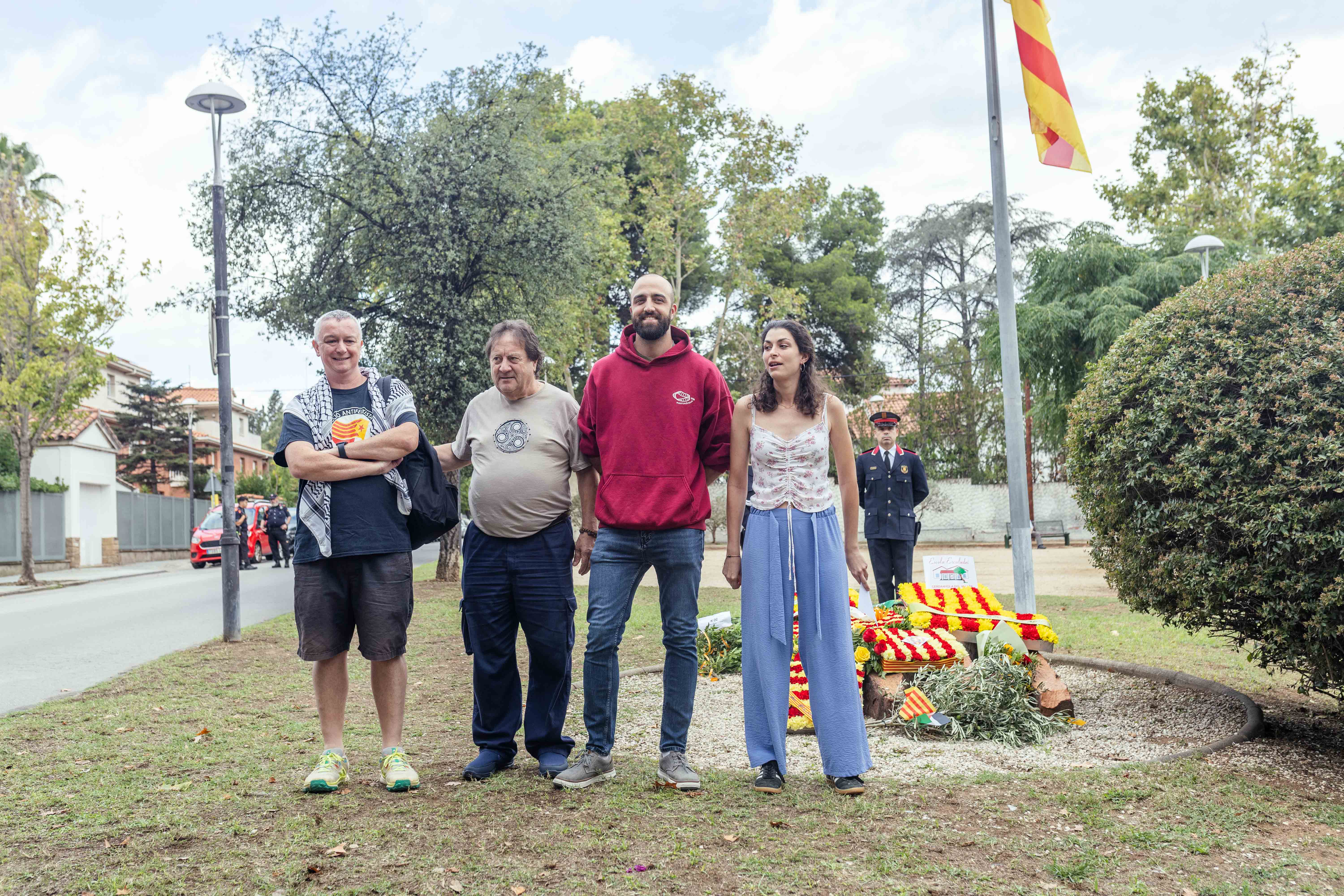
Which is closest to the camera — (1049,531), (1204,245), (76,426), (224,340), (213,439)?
(224,340)

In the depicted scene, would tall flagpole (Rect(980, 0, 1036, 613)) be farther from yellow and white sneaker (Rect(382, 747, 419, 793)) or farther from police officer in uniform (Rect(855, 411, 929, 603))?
yellow and white sneaker (Rect(382, 747, 419, 793))

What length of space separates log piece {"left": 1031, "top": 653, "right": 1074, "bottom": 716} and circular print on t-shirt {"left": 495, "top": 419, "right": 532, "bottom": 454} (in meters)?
3.28

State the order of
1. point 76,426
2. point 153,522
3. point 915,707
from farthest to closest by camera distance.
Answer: point 153,522 < point 76,426 < point 915,707

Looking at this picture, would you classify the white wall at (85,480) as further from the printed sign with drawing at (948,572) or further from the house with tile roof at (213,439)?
the printed sign with drawing at (948,572)

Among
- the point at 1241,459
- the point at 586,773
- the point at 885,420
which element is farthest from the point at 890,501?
the point at 586,773

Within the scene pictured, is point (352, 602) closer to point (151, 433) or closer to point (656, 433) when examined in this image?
point (656, 433)

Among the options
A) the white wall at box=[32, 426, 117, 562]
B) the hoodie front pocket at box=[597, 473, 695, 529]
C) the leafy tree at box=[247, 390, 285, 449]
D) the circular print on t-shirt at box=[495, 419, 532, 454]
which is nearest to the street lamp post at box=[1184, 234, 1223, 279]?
the hoodie front pocket at box=[597, 473, 695, 529]

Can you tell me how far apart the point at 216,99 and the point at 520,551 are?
851 cm

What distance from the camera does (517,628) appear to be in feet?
15.8

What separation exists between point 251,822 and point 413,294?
12.2 meters

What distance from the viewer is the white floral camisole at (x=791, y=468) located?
455 cm

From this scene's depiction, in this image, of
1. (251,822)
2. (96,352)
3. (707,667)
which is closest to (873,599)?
(707,667)

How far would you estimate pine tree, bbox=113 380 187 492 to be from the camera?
52094 millimetres

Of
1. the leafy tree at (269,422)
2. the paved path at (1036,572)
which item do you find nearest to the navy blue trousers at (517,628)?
the paved path at (1036,572)
